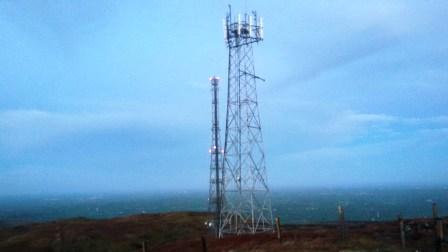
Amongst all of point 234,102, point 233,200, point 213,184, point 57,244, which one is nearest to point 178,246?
point 233,200

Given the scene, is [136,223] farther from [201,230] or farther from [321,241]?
[321,241]

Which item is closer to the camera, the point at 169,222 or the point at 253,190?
the point at 253,190

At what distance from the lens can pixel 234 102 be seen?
3631 centimetres

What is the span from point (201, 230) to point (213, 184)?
908 cm

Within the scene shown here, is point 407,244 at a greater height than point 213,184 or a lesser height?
lesser

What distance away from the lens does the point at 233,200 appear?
3656 cm

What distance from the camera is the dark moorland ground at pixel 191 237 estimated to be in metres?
28.6

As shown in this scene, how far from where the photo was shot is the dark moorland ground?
2863 cm

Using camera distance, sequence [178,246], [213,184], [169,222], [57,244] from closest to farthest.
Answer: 1. [178,246]
2. [213,184]
3. [57,244]
4. [169,222]

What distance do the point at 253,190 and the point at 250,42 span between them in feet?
32.9

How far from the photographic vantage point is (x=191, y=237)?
143 feet

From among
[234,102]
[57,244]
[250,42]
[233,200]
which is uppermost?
[250,42]

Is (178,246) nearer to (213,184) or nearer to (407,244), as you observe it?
(213,184)

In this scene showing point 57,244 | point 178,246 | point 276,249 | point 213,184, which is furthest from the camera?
point 57,244
